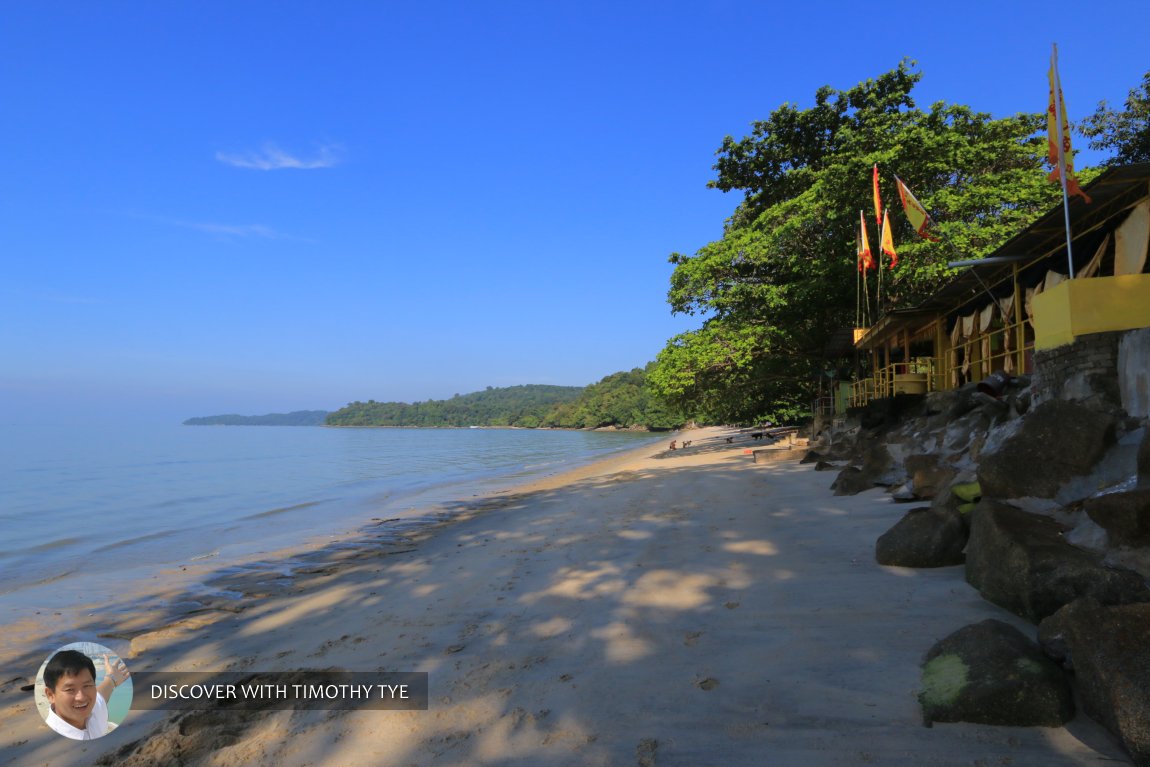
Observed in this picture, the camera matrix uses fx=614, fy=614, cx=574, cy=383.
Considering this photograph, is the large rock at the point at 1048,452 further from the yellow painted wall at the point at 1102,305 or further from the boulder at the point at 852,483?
the boulder at the point at 852,483

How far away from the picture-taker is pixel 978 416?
8320 mm

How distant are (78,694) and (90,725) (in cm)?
49

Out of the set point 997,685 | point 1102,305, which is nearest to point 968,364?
point 1102,305

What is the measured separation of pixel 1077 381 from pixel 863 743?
4.25 m

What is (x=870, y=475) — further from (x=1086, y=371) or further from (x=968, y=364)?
(x=968, y=364)

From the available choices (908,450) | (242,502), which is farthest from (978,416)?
(242,502)

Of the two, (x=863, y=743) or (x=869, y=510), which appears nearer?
(x=863, y=743)

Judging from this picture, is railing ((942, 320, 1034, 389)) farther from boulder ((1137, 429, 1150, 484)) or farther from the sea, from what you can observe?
the sea

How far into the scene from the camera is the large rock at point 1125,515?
3.65 metres

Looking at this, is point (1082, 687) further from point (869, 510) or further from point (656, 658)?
point (869, 510)

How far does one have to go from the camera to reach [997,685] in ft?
9.49

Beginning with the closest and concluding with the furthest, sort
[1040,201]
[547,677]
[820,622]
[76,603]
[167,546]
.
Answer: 1. [547,677]
2. [820,622]
3. [76,603]
4. [167,546]
5. [1040,201]

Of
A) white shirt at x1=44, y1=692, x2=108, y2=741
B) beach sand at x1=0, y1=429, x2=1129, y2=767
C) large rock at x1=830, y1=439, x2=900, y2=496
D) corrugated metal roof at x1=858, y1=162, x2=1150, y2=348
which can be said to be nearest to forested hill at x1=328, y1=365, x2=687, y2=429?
corrugated metal roof at x1=858, y1=162, x2=1150, y2=348

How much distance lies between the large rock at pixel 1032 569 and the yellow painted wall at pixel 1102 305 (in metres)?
1.94
